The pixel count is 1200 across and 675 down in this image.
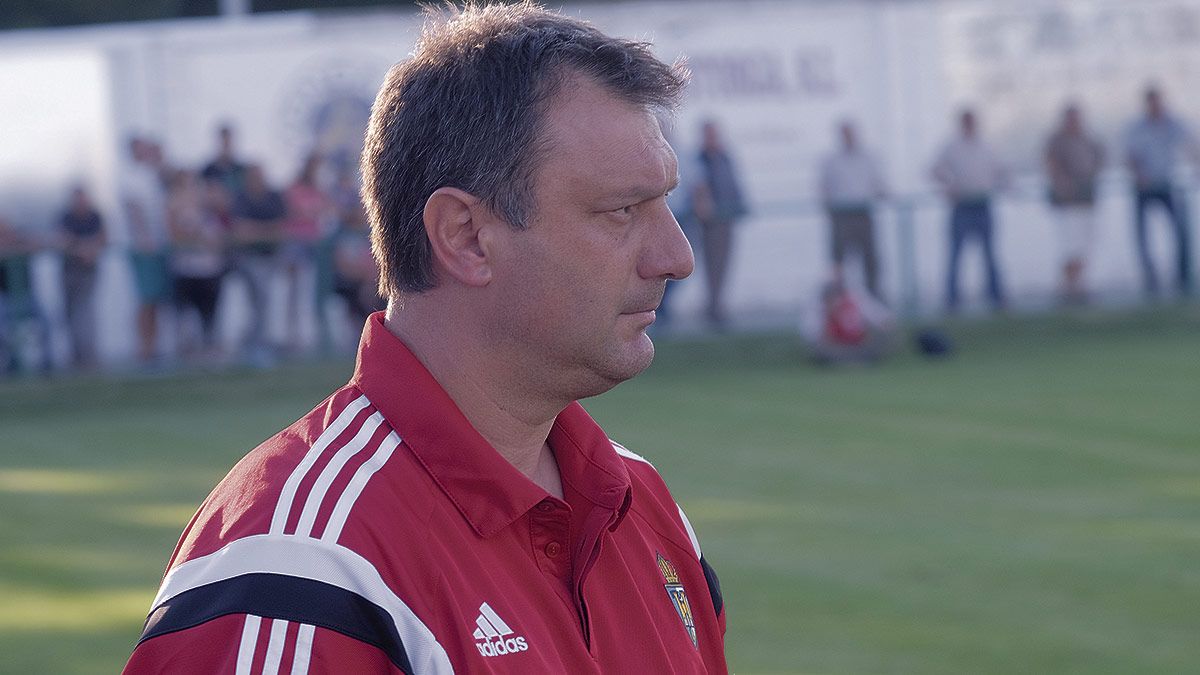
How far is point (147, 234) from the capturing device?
15828mm

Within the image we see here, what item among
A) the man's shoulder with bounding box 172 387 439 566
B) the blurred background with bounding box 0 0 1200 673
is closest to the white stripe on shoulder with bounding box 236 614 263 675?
the man's shoulder with bounding box 172 387 439 566

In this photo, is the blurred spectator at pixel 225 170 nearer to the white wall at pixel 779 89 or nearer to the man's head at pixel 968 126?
the white wall at pixel 779 89

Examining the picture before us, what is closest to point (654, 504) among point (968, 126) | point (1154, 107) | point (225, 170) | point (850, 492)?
point (850, 492)

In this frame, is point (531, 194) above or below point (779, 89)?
above

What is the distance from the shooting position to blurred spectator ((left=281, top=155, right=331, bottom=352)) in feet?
50.9

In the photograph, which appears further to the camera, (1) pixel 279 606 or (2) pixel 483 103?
(2) pixel 483 103

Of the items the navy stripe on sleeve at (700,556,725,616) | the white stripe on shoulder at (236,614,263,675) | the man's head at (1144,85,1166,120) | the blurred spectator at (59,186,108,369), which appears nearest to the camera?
the white stripe on shoulder at (236,614,263,675)

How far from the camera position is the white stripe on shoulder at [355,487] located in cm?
206

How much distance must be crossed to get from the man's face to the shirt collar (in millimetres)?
138

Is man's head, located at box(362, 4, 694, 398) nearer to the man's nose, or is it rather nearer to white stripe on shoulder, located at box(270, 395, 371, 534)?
the man's nose

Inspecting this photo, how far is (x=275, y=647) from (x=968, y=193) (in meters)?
15.9

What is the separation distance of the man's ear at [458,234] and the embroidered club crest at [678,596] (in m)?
0.56

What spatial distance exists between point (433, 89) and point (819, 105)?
18380 mm

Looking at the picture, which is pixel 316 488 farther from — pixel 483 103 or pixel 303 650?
pixel 483 103
